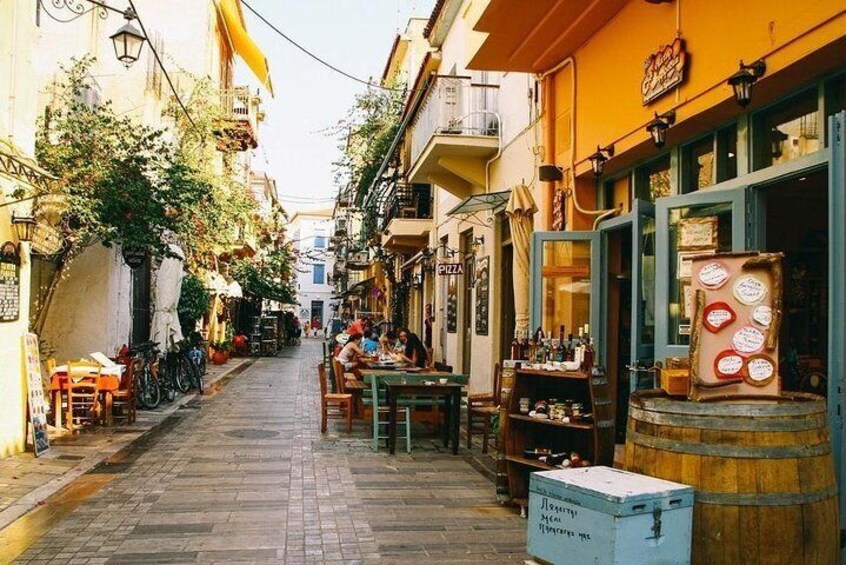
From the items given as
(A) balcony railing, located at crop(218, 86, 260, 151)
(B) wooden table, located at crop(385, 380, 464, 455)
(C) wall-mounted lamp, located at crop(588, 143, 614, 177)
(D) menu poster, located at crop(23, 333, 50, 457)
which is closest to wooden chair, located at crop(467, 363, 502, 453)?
(B) wooden table, located at crop(385, 380, 464, 455)

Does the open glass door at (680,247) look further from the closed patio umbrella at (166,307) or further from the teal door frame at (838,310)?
the closed patio umbrella at (166,307)

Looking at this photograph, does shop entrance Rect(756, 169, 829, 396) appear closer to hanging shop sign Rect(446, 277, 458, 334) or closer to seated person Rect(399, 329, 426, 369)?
seated person Rect(399, 329, 426, 369)

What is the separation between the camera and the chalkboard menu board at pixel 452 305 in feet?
58.0

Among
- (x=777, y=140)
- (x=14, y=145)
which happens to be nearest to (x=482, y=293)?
(x=14, y=145)

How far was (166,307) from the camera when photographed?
15586 mm

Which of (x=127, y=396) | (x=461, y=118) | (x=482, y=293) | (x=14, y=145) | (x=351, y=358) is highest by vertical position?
(x=461, y=118)

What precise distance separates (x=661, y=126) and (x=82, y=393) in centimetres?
840

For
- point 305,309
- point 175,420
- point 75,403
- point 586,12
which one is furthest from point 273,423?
point 305,309

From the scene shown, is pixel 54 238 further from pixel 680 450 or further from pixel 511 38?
pixel 680 450

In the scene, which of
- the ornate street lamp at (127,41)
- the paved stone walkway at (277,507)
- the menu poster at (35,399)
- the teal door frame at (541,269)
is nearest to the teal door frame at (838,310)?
the paved stone walkway at (277,507)

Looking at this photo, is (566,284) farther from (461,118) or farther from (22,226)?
(22,226)

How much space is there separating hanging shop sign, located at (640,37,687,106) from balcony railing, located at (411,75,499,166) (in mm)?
6488

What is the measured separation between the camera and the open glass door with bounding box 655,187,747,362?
6402 mm

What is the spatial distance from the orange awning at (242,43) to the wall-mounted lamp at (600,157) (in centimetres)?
1790
